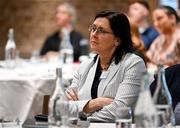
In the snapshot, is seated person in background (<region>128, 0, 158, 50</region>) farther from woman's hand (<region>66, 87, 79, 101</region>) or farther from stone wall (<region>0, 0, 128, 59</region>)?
woman's hand (<region>66, 87, 79, 101</region>)

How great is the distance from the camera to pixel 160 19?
6.71 metres

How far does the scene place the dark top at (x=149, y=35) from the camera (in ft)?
23.6

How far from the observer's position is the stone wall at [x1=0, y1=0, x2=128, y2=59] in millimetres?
10094

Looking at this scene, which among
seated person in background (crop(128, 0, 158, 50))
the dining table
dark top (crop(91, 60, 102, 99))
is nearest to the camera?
dark top (crop(91, 60, 102, 99))

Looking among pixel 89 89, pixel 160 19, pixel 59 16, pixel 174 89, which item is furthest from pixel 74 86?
pixel 59 16

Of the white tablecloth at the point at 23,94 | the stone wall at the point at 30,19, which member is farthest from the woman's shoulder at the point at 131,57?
the stone wall at the point at 30,19

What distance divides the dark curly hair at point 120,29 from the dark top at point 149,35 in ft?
11.2

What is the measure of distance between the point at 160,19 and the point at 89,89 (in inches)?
125

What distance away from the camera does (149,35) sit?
732 cm

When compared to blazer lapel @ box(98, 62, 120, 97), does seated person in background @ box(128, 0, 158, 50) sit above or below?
above

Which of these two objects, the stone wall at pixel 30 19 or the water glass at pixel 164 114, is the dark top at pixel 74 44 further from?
the water glass at pixel 164 114

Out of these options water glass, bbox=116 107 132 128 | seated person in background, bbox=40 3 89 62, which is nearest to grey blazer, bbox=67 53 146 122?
water glass, bbox=116 107 132 128

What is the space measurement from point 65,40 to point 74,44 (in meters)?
0.30

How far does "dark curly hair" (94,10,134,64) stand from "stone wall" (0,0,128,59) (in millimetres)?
6334
